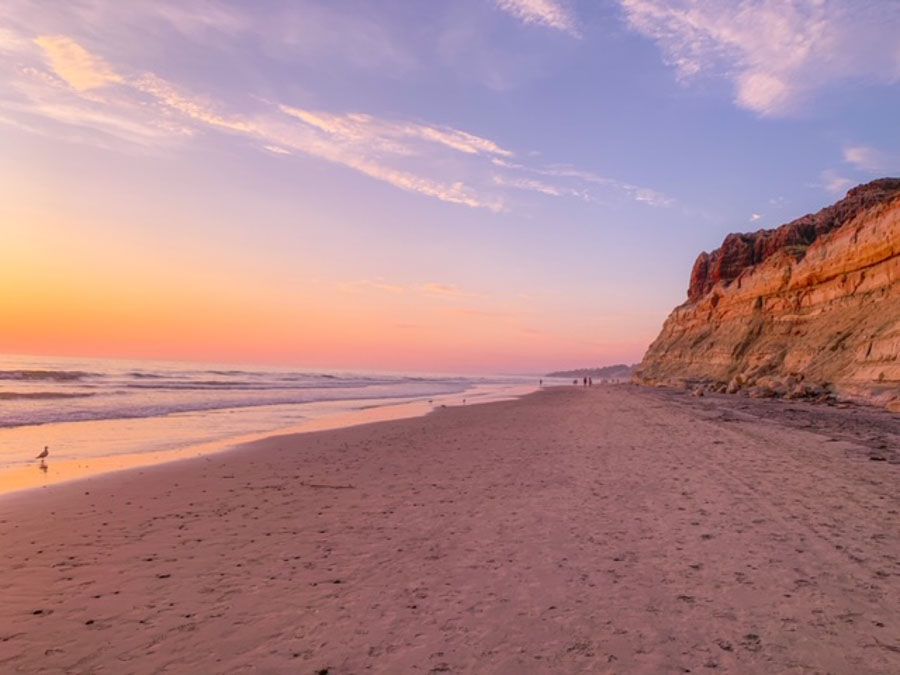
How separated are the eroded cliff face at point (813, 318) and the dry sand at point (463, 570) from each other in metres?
19.8

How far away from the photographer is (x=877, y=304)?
99.2ft

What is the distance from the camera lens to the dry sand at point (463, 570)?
13.2 feet

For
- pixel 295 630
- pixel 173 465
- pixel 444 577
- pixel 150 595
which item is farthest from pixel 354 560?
pixel 173 465

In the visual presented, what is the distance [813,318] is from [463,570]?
42.1 m

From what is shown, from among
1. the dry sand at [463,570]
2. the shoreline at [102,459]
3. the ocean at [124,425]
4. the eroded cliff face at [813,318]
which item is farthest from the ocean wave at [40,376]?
the eroded cliff face at [813,318]

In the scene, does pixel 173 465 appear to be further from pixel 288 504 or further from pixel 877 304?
pixel 877 304

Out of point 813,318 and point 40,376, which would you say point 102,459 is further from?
point 40,376

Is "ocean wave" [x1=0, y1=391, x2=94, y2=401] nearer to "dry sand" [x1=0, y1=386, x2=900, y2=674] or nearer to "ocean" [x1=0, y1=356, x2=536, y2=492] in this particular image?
"ocean" [x1=0, y1=356, x2=536, y2=492]

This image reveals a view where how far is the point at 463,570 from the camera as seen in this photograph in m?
5.71

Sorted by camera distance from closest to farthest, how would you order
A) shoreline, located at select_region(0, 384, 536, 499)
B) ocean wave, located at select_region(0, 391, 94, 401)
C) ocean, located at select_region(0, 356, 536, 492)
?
shoreline, located at select_region(0, 384, 536, 499), ocean, located at select_region(0, 356, 536, 492), ocean wave, located at select_region(0, 391, 94, 401)

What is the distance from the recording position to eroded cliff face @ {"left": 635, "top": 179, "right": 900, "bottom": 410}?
92.7ft

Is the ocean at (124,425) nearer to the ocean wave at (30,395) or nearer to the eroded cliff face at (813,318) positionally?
the ocean wave at (30,395)

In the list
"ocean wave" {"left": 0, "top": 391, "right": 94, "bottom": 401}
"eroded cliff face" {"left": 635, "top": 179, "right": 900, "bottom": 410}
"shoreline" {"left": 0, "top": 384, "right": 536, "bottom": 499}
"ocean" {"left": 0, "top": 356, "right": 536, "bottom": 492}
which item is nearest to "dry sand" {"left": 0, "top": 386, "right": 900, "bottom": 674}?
"shoreline" {"left": 0, "top": 384, "right": 536, "bottom": 499}

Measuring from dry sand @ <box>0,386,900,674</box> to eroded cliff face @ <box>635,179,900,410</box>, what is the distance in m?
19.8
